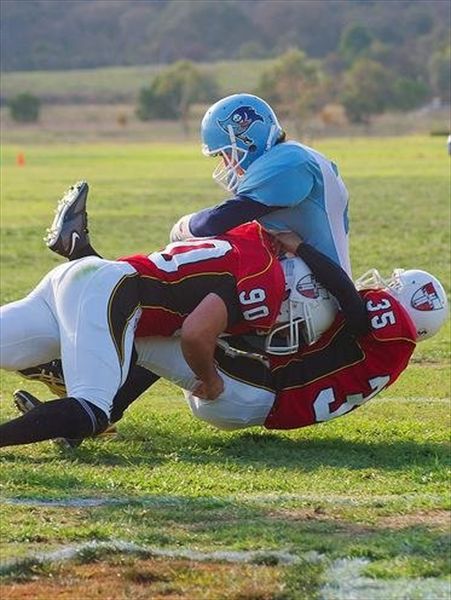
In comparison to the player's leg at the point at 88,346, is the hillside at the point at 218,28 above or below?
above

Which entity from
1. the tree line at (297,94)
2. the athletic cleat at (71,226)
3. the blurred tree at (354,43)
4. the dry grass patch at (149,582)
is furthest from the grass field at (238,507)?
the blurred tree at (354,43)

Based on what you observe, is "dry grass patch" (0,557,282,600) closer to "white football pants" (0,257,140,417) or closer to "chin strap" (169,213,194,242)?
"white football pants" (0,257,140,417)

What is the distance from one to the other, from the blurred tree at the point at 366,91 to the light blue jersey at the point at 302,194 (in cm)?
11812

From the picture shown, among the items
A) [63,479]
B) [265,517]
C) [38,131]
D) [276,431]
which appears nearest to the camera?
A: [265,517]

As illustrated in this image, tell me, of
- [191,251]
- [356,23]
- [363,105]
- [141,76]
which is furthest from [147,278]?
[356,23]

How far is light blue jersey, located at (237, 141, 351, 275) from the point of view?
810 cm

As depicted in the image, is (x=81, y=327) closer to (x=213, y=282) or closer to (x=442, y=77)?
(x=213, y=282)

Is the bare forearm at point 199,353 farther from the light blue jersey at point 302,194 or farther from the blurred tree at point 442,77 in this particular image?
the blurred tree at point 442,77

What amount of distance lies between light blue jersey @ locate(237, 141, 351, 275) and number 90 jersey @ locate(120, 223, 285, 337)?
287 mm

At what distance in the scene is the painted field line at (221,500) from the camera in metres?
6.70

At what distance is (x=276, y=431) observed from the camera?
884 centimetres

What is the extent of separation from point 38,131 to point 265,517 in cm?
11045

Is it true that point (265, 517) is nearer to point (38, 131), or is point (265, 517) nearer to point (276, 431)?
point (276, 431)

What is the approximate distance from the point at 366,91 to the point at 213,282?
125678 millimetres
